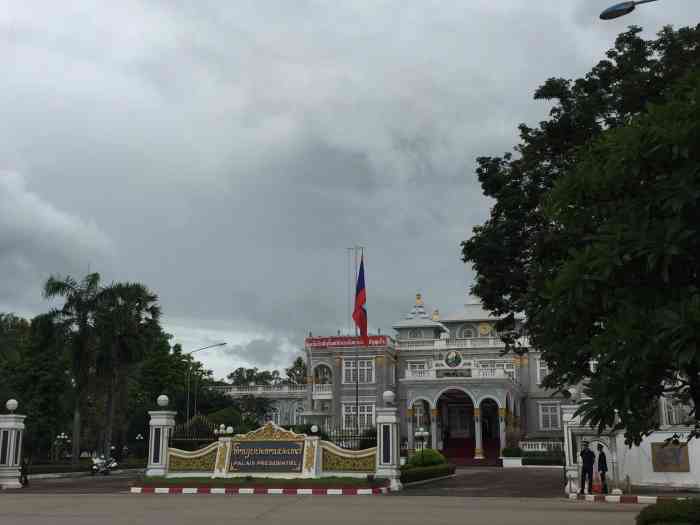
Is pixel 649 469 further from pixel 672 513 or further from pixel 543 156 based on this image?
pixel 672 513

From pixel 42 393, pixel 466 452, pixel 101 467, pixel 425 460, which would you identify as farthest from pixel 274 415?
pixel 425 460

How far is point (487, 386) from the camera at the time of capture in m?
45.9

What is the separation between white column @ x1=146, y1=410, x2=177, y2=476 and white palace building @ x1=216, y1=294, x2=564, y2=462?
976 inches

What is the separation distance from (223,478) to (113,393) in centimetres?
1429

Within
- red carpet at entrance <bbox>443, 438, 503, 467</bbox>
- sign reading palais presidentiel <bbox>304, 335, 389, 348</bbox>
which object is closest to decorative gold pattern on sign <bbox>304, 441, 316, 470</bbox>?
red carpet at entrance <bbox>443, 438, 503, 467</bbox>

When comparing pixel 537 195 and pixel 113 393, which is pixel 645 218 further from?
pixel 113 393

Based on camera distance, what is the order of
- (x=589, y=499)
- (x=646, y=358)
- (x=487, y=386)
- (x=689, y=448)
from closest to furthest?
(x=646, y=358) → (x=589, y=499) → (x=689, y=448) → (x=487, y=386)

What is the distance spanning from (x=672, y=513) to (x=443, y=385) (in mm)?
38325

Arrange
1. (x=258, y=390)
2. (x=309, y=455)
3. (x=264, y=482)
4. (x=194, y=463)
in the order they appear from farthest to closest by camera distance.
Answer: (x=258, y=390)
(x=194, y=463)
(x=309, y=455)
(x=264, y=482)

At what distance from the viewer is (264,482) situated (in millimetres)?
22391

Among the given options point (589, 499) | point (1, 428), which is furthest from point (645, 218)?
point (1, 428)

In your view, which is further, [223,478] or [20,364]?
[20,364]

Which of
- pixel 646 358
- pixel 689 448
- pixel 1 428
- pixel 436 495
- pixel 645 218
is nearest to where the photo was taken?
pixel 646 358

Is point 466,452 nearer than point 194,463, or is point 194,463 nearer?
point 194,463
